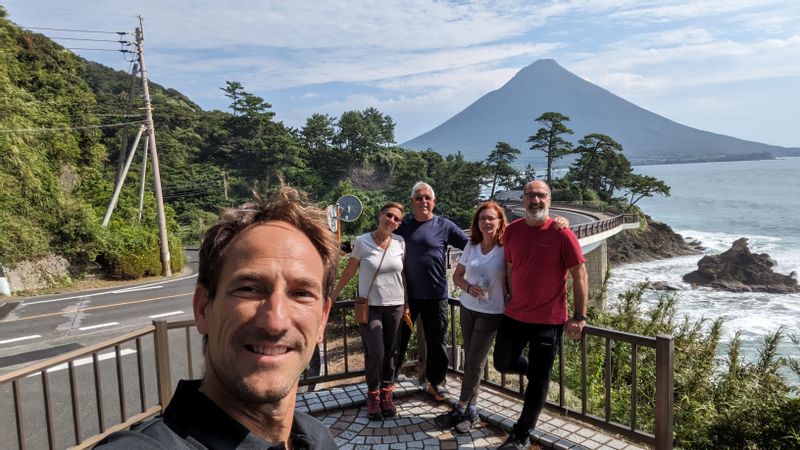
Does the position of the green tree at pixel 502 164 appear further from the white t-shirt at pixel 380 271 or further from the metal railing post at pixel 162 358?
the metal railing post at pixel 162 358

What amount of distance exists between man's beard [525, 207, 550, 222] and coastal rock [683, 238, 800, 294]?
33.5 m

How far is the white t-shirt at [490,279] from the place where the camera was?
3.63m

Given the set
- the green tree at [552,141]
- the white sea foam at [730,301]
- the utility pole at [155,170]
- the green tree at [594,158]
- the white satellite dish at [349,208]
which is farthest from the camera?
the green tree at [552,141]

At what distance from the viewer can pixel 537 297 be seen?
3324 mm

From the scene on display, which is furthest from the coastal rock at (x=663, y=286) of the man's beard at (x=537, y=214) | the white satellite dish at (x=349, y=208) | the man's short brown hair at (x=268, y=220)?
the man's short brown hair at (x=268, y=220)

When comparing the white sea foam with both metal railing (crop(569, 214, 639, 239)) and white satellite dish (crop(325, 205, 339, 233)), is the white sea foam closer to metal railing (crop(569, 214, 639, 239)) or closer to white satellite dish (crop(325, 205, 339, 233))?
metal railing (crop(569, 214, 639, 239))

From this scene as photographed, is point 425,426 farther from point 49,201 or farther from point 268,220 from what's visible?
point 49,201

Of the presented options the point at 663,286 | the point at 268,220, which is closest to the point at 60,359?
the point at 268,220

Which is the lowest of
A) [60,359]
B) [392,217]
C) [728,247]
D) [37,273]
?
[728,247]

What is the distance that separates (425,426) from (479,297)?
1.16 metres

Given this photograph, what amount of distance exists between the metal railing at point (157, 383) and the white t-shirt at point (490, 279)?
0.63m

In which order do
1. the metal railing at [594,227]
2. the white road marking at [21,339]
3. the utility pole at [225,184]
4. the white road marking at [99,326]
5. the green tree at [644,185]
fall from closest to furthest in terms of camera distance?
the white road marking at [21,339] → the white road marking at [99,326] → the metal railing at [594,227] → the utility pole at [225,184] → the green tree at [644,185]

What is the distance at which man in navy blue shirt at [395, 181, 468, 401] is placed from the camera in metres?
4.04

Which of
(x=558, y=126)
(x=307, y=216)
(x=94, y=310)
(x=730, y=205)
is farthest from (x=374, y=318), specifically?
(x=730, y=205)
